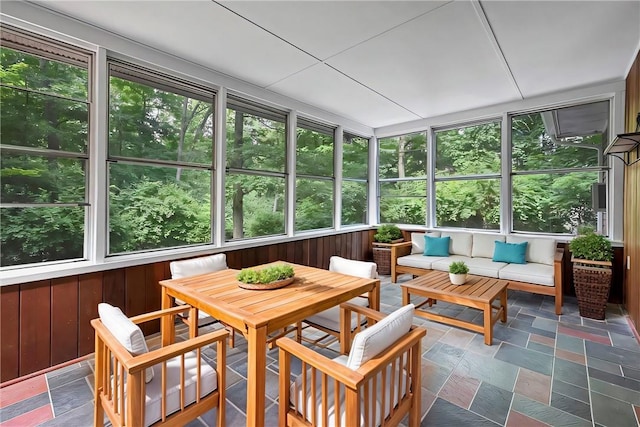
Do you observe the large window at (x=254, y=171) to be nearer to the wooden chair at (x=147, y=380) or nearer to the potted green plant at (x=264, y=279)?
the potted green plant at (x=264, y=279)

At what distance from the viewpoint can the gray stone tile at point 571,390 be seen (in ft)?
6.35

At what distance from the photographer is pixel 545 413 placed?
179cm

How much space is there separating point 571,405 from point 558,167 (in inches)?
135

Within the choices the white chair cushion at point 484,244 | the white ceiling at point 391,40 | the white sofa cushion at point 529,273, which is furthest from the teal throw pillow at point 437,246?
the white ceiling at point 391,40

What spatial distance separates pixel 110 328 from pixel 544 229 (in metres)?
5.15

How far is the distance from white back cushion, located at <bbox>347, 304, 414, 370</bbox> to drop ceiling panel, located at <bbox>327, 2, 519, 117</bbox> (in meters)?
2.31

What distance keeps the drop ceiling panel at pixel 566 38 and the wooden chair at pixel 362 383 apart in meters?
2.46

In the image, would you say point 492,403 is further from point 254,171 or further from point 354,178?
point 354,178

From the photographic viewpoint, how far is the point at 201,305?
1.84 m

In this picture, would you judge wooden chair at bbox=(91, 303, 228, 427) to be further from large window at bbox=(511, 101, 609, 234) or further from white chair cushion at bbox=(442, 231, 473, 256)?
large window at bbox=(511, 101, 609, 234)

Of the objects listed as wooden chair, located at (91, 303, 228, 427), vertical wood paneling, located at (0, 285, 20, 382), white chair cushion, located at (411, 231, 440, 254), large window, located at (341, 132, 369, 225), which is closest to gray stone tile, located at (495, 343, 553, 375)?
wooden chair, located at (91, 303, 228, 427)

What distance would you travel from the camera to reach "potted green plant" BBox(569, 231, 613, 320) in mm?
3160

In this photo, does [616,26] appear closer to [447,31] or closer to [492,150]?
[447,31]

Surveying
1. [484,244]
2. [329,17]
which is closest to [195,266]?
[329,17]
